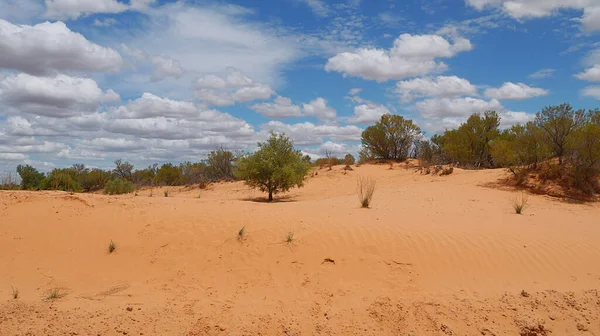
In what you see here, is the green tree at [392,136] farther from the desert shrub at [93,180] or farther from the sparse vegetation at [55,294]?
the sparse vegetation at [55,294]

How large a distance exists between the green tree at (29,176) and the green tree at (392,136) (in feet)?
76.7

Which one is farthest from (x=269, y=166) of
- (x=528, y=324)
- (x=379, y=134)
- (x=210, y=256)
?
(x=379, y=134)

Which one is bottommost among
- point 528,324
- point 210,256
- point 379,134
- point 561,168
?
point 528,324

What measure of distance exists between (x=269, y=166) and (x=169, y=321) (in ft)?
42.4

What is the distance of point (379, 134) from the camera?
3425 cm

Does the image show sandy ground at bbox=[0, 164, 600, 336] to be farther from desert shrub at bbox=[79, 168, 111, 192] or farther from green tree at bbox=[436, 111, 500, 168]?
desert shrub at bbox=[79, 168, 111, 192]

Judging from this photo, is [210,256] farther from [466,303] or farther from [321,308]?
[466,303]

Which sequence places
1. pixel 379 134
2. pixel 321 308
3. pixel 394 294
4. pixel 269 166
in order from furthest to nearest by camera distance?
pixel 379 134 → pixel 269 166 → pixel 394 294 → pixel 321 308

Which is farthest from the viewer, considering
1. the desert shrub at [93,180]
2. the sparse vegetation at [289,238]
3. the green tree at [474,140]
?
the desert shrub at [93,180]

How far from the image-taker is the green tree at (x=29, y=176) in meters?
22.4

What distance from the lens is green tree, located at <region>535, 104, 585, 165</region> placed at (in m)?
16.9

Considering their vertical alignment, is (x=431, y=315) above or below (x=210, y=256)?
below

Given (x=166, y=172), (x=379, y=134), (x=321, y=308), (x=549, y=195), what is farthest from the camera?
(x=166, y=172)

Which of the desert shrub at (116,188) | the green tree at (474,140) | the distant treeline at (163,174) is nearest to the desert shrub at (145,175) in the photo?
the distant treeline at (163,174)
